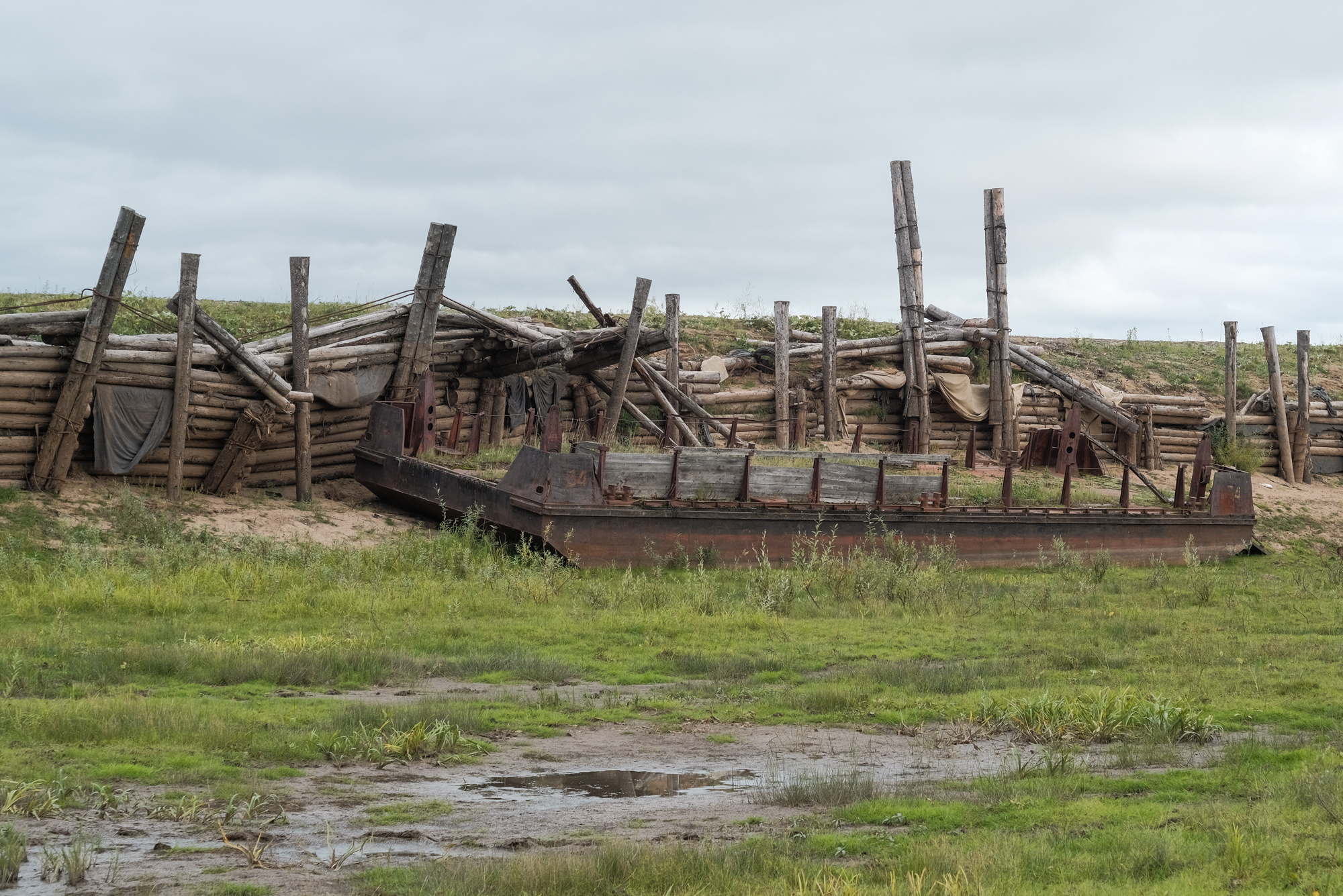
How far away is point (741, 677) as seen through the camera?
951 centimetres

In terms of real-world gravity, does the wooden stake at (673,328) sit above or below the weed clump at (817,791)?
above

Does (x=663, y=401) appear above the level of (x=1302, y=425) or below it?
above

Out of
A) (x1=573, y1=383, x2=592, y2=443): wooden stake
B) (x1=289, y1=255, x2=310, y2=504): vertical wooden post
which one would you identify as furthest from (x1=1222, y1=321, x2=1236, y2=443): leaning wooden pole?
(x1=289, y1=255, x2=310, y2=504): vertical wooden post

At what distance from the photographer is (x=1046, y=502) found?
19.5 meters

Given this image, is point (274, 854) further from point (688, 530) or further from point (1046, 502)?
point (1046, 502)

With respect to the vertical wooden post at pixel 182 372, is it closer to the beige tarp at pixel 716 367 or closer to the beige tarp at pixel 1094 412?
the beige tarp at pixel 716 367

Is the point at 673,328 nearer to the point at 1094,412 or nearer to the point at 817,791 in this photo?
the point at 1094,412

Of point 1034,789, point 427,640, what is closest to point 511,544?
point 427,640

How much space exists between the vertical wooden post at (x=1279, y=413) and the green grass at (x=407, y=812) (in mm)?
27206

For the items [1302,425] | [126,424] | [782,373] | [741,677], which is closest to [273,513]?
[126,424]

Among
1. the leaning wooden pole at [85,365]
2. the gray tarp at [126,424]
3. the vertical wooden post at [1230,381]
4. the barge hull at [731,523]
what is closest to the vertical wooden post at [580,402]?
the barge hull at [731,523]

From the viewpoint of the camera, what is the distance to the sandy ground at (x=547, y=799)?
16.8 feet

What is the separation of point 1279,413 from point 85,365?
24926mm

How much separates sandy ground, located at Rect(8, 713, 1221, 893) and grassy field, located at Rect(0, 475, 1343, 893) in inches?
8.2
